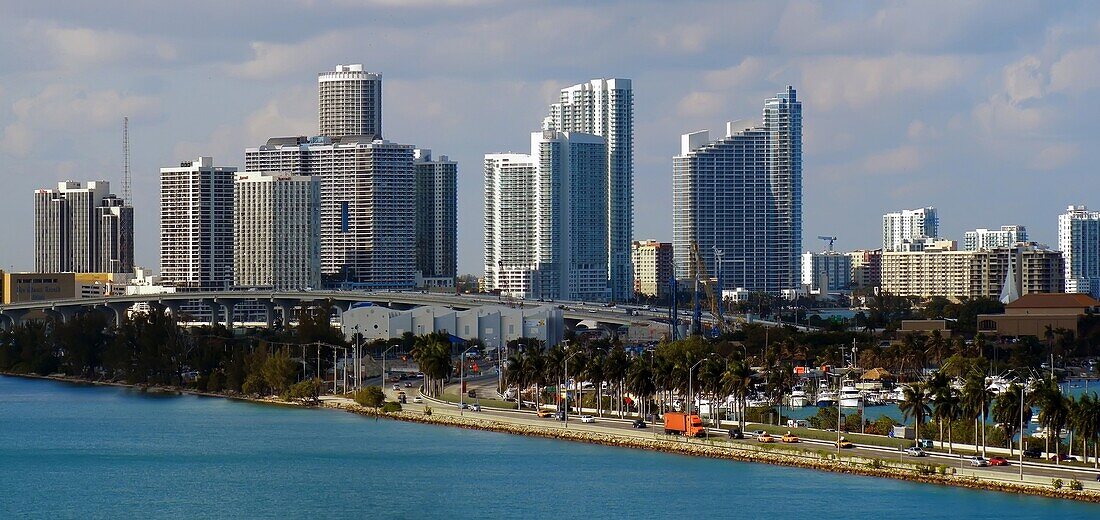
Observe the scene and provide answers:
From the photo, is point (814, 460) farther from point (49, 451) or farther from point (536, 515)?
point (49, 451)

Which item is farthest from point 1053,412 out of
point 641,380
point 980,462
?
point 641,380

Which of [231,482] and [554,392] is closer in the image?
[231,482]

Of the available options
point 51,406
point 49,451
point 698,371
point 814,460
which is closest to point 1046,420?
point 814,460

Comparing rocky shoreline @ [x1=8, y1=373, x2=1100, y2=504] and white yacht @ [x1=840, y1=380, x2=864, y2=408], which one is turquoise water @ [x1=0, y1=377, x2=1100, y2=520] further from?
white yacht @ [x1=840, y1=380, x2=864, y2=408]

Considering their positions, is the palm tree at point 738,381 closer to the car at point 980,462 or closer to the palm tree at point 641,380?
the palm tree at point 641,380

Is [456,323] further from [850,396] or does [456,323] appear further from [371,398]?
[850,396]

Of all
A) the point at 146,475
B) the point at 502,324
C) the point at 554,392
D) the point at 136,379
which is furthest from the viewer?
the point at 502,324

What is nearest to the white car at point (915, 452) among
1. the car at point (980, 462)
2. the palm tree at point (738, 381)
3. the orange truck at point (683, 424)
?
the car at point (980, 462)

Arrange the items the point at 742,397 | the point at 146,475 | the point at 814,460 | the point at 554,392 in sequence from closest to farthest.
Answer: the point at 814,460, the point at 146,475, the point at 742,397, the point at 554,392
